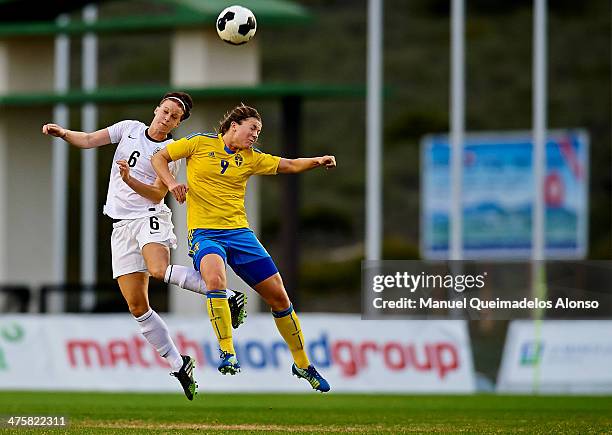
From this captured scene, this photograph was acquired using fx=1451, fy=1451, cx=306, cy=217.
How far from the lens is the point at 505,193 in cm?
4066

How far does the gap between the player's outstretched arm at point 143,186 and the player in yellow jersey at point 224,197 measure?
0.25 meters

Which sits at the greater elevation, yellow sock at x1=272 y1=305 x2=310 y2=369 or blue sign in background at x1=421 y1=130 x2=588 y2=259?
blue sign in background at x1=421 y1=130 x2=588 y2=259

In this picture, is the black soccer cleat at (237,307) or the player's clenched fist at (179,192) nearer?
the player's clenched fist at (179,192)

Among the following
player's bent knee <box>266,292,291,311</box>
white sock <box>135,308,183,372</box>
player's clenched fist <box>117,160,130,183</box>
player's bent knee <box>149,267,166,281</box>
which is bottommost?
white sock <box>135,308,183,372</box>

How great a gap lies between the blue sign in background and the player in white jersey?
25094 mm

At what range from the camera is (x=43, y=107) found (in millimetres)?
28109

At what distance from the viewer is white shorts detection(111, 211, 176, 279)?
12.4 m

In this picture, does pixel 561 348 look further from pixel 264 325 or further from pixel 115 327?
pixel 115 327

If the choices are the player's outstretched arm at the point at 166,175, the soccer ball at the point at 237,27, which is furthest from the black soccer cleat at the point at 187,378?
the soccer ball at the point at 237,27

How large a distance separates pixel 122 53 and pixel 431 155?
41.7 m

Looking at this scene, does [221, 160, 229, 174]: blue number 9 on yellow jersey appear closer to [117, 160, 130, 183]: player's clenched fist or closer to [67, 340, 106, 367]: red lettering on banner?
[117, 160, 130, 183]: player's clenched fist

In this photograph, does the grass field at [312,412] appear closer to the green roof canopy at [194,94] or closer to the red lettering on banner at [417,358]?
the red lettering on banner at [417,358]

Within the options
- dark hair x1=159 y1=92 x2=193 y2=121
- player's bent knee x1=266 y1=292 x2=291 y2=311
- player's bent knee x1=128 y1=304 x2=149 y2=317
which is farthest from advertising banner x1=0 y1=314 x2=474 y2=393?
dark hair x1=159 y1=92 x2=193 y2=121

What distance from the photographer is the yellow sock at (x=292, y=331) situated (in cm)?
1257
